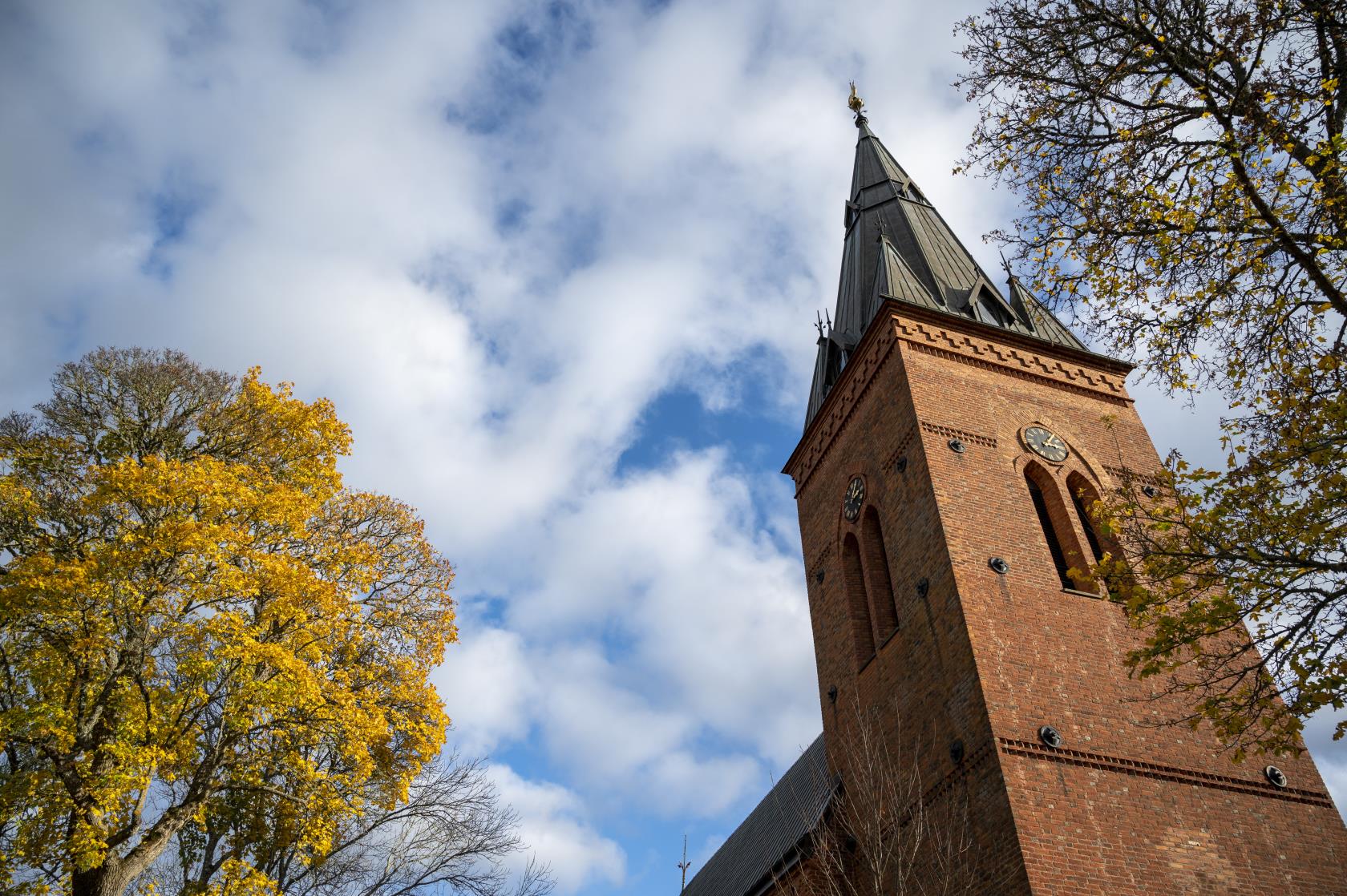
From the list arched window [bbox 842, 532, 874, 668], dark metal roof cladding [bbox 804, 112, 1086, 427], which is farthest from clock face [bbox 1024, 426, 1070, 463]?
arched window [bbox 842, 532, 874, 668]

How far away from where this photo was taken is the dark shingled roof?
49.1ft

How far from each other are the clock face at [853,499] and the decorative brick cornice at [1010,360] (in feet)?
8.40

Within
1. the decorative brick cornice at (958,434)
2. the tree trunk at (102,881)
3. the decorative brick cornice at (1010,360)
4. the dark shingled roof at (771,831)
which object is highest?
the decorative brick cornice at (1010,360)

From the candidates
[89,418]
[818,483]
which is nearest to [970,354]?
[818,483]

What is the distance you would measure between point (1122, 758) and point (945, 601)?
2.75m

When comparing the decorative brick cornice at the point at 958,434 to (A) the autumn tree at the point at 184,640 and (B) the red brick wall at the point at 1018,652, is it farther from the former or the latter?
(A) the autumn tree at the point at 184,640

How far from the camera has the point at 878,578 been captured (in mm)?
14930

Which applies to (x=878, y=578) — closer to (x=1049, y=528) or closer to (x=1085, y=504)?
(x=1049, y=528)

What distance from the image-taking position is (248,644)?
352 inches

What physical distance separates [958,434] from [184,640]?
11.0 metres

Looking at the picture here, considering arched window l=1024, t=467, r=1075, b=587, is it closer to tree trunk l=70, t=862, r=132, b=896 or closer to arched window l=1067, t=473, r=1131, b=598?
arched window l=1067, t=473, r=1131, b=598

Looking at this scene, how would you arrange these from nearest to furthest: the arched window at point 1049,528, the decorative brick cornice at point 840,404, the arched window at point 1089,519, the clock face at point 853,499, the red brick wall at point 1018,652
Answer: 1. the red brick wall at point 1018,652
2. the arched window at point 1049,528
3. the arched window at point 1089,519
4. the clock face at point 853,499
5. the decorative brick cornice at point 840,404

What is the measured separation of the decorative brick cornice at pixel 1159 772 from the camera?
35.6ft

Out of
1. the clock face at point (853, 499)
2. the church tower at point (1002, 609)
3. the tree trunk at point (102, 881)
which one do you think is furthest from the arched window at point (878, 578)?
the tree trunk at point (102, 881)
